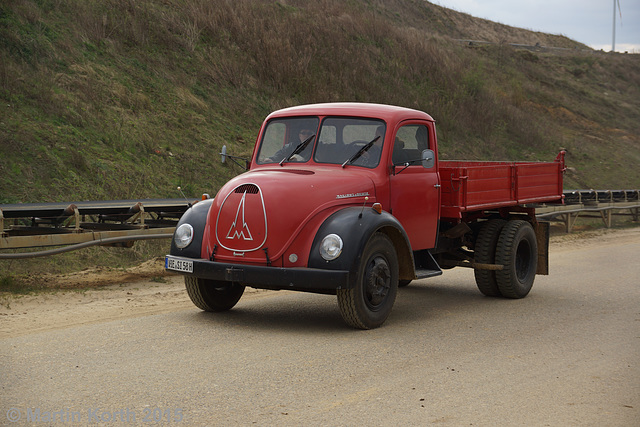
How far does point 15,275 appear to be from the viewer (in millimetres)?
10867

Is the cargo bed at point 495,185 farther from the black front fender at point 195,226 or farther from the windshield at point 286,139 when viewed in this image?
the black front fender at point 195,226

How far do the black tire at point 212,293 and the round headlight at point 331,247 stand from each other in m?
1.66

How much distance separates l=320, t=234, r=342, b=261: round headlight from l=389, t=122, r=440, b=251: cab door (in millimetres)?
1359

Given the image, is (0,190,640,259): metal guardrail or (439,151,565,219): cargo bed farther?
(0,190,640,259): metal guardrail

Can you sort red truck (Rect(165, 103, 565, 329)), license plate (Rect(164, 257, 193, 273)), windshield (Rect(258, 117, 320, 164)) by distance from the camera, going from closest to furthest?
red truck (Rect(165, 103, 565, 329))
license plate (Rect(164, 257, 193, 273))
windshield (Rect(258, 117, 320, 164))

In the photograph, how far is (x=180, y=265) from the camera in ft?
26.1

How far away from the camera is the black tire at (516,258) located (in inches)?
405

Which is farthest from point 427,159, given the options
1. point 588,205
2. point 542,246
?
point 588,205

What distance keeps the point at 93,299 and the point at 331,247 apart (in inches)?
151

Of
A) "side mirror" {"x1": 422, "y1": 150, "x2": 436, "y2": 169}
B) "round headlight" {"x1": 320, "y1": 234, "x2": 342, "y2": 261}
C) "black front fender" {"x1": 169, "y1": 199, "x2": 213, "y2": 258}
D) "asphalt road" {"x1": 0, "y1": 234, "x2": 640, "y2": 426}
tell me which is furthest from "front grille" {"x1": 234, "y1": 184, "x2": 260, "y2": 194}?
"side mirror" {"x1": 422, "y1": 150, "x2": 436, "y2": 169}

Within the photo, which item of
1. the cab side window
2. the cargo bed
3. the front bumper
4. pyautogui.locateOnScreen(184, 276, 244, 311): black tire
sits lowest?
pyautogui.locateOnScreen(184, 276, 244, 311): black tire

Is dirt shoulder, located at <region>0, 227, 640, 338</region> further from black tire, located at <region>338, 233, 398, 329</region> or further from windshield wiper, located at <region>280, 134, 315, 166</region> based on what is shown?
black tire, located at <region>338, 233, 398, 329</region>

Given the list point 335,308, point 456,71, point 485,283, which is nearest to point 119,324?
point 335,308

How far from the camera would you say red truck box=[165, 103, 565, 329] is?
7.53 metres
